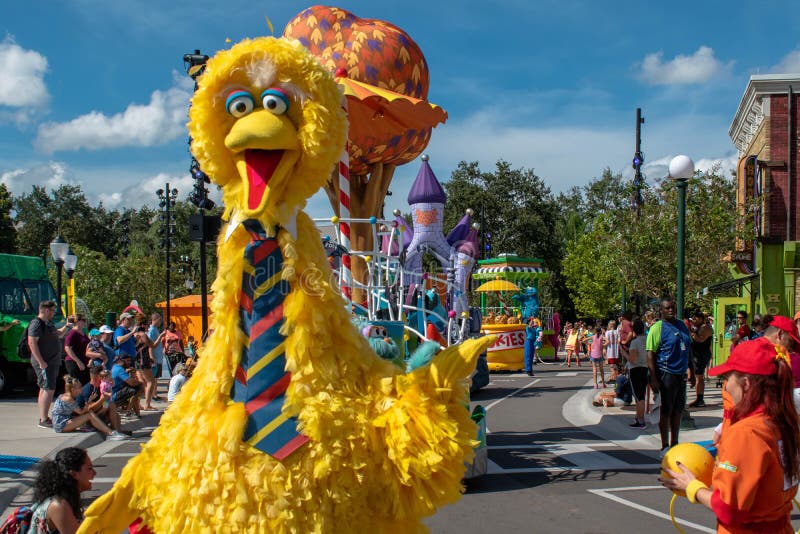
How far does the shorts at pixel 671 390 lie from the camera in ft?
25.5

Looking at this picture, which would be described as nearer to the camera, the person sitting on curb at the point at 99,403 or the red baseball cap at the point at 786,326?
the red baseball cap at the point at 786,326

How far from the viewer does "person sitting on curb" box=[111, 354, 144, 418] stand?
1052 centimetres

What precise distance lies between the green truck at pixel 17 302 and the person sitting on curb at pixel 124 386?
2.96m

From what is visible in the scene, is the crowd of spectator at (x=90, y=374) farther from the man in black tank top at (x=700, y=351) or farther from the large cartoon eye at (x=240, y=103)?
the man in black tank top at (x=700, y=351)

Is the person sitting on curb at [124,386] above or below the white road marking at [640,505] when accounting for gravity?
above

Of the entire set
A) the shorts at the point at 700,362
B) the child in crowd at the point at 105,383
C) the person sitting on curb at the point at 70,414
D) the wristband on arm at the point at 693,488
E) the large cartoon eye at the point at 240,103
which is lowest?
the person sitting on curb at the point at 70,414

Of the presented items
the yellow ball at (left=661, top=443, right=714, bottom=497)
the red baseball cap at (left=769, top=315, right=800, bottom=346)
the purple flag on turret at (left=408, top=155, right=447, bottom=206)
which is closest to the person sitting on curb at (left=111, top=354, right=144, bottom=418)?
the purple flag on turret at (left=408, top=155, right=447, bottom=206)

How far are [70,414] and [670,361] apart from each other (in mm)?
7135

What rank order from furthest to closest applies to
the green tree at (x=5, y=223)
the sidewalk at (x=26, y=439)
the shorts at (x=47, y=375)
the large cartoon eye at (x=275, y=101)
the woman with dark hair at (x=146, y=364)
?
the green tree at (x=5, y=223) → the woman with dark hair at (x=146, y=364) → the shorts at (x=47, y=375) → the sidewalk at (x=26, y=439) → the large cartoon eye at (x=275, y=101)

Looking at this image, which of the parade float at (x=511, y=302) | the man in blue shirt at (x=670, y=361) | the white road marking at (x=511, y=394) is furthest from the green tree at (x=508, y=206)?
the man in blue shirt at (x=670, y=361)

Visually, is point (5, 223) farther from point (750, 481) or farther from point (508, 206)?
point (750, 481)

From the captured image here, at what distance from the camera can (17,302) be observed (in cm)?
1409

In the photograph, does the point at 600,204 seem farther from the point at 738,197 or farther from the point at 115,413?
the point at 115,413

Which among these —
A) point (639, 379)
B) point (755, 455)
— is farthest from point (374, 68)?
point (755, 455)
